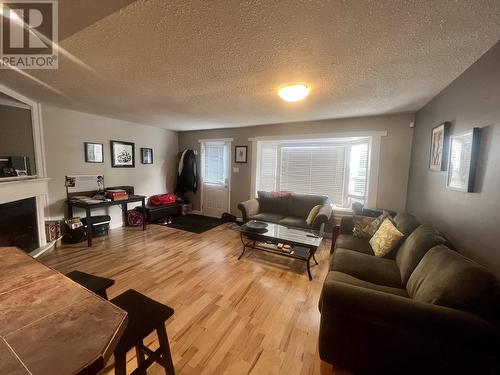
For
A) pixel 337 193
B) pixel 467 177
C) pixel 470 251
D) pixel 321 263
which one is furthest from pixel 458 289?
pixel 337 193

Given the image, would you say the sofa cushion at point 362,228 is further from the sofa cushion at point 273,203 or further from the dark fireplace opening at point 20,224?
the dark fireplace opening at point 20,224

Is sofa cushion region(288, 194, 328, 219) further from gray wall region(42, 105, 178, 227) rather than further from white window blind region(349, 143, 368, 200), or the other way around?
gray wall region(42, 105, 178, 227)

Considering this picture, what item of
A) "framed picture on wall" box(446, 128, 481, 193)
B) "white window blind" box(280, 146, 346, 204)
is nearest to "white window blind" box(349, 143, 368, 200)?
"white window blind" box(280, 146, 346, 204)

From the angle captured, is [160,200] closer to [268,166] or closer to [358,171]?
[268,166]

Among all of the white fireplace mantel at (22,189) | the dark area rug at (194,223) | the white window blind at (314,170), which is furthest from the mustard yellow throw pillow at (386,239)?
the white fireplace mantel at (22,189)

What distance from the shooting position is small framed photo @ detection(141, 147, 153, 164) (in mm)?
4637

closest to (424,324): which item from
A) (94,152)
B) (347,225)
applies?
(347,225)

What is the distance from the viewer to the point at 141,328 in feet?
3.20

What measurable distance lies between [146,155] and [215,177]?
63.9 inches

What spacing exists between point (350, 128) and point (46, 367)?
4.11 meters

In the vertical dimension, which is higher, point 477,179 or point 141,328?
point 477,179

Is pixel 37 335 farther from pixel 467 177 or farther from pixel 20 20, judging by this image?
pixel 467 177

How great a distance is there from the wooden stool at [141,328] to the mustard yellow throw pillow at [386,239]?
2.03 meters

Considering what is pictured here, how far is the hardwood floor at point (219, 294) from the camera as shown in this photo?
1.46m
